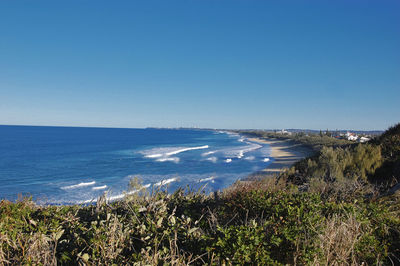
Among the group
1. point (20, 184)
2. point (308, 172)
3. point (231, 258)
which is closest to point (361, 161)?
point (308, 172)

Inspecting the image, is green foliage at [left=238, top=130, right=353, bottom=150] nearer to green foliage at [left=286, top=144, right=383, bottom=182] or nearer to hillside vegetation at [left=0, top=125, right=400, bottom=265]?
green foliage at [left=286, top=144, right=383, bottom=182]

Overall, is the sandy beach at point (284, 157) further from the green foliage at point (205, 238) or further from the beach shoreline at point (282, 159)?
the green foliage at point (205, 238)

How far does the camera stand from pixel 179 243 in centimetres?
293

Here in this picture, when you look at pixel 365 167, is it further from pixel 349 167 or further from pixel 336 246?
pixel 336 246

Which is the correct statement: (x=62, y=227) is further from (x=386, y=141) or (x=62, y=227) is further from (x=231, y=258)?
(x=386, y=141)

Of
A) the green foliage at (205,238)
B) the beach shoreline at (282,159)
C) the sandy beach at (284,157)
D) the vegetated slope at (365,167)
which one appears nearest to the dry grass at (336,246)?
the green foliage at (205,238)

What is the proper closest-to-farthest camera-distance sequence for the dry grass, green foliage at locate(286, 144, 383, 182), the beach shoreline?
the dry grass < green foliage at locate(286, 144, 383, 182) < the beach shoreline

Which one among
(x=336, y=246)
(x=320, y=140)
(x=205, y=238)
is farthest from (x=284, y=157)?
(x=205, y=238)

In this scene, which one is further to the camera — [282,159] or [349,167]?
[282,159]

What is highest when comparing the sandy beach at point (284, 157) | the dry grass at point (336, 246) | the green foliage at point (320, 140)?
the dry grass at point (336, 246)

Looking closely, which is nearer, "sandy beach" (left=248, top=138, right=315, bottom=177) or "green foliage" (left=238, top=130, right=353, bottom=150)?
"sandy beach" (left=248, top=138, right=315, bottom=177)

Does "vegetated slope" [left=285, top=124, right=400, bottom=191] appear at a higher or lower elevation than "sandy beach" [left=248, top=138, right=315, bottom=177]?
higher

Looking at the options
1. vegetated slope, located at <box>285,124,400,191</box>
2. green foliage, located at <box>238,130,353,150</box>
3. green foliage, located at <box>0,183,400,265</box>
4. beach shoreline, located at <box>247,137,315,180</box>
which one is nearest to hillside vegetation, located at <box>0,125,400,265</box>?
green foliage, located at <box>0,183,400,265</box>

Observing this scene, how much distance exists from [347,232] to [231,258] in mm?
1661
